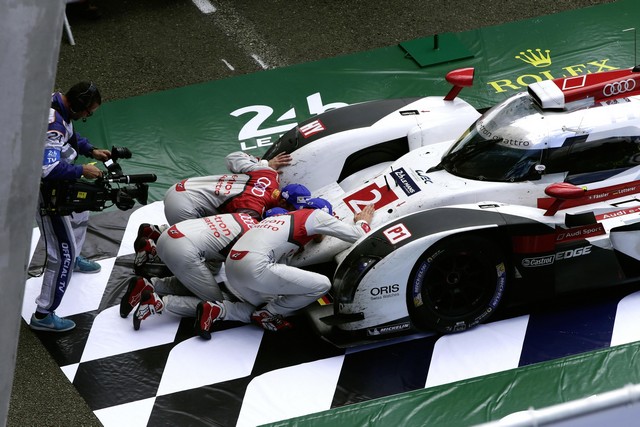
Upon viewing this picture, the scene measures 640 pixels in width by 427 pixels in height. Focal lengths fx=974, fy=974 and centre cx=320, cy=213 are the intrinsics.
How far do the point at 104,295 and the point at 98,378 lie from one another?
0.91m

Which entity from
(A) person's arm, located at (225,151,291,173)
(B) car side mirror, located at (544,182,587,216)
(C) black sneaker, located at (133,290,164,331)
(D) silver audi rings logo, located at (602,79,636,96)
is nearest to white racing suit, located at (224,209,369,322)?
(C) black sneaker, located at (133,290,164,331)

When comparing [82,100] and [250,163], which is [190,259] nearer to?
[250,163]

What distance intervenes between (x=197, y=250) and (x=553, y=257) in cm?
217

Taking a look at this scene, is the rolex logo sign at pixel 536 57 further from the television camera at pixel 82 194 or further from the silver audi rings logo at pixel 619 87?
the television camera at pixel 82 194

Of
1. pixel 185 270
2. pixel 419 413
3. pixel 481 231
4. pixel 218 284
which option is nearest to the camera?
pixel 419 413

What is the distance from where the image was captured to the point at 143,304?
20.2ft

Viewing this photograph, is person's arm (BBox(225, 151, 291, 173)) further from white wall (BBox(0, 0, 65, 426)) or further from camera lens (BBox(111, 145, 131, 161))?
white wall (BBox(0, 0, 65, 426))

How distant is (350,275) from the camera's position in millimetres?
5680

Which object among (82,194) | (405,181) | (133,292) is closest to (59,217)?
(82,194)

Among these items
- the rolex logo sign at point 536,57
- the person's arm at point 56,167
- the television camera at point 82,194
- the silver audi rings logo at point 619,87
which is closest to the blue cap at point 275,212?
the television camera at point 82,194

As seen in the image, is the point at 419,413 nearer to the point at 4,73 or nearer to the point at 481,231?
the point at 481,231

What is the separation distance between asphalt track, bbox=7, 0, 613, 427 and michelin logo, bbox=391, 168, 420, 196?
318 centimetres

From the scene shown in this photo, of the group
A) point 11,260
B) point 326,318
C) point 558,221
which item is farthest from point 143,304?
point 11,260

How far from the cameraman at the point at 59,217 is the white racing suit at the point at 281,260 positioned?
1.06 m
